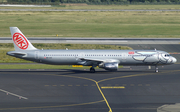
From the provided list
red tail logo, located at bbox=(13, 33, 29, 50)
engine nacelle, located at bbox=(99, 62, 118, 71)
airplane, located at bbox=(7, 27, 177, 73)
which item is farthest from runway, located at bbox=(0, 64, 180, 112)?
red tail logo, located at bbox=(13, 33, 29, 50)

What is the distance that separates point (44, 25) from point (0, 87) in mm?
90500

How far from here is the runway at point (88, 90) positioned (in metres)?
34.2

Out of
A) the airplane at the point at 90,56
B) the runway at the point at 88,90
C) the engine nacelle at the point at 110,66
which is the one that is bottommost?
the runway at the point at 88,90

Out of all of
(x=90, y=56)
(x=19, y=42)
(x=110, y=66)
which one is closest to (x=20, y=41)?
(x=19, y=42)

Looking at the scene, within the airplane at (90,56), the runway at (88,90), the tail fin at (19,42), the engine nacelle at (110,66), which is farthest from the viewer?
the tail fin at (19,42)

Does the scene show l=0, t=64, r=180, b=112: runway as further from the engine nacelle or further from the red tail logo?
the red tail logo

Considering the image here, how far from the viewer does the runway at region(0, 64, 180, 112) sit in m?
34.2

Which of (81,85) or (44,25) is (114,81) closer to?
(81,85)

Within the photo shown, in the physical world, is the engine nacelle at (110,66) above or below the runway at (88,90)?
above

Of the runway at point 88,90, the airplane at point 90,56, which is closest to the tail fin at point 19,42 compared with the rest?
the airplane at point 90,56

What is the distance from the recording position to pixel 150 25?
13375cm

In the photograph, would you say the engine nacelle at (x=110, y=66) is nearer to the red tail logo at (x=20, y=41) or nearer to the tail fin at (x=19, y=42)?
the tail fin at (x=19, y=42)

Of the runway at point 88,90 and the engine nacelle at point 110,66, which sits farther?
the engine nacelle at point 110,66

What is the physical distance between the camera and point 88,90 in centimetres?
4216
